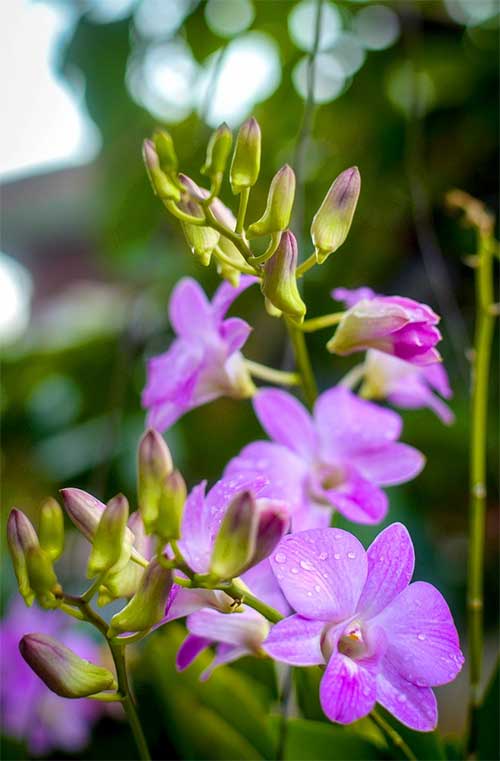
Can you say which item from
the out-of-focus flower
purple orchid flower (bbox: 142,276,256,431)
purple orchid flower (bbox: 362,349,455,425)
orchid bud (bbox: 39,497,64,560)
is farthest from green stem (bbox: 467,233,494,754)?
the out-of-focus flower

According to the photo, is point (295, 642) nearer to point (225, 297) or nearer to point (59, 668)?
point (59, 668)

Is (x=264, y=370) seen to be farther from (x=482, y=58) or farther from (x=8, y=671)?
(x=482, y=58)

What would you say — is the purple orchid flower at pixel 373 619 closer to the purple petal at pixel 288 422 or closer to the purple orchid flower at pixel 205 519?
the purple orchid flower at pixel 205 519

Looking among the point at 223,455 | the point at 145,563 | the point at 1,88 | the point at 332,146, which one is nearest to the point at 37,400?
the point at 223,455

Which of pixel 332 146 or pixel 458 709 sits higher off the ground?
pixel 332 146

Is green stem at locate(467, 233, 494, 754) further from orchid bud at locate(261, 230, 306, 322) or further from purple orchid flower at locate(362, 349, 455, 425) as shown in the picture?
orchid bud at locate(261, 230, 306, 322)

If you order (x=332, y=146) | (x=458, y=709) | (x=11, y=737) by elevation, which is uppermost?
(x=332, y=146)

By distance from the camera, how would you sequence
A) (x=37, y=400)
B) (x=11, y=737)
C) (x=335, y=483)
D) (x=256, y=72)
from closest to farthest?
(x=335, y=483) < (x=11, y=737) < (x=256, y=72) < (x=37, y=400)
